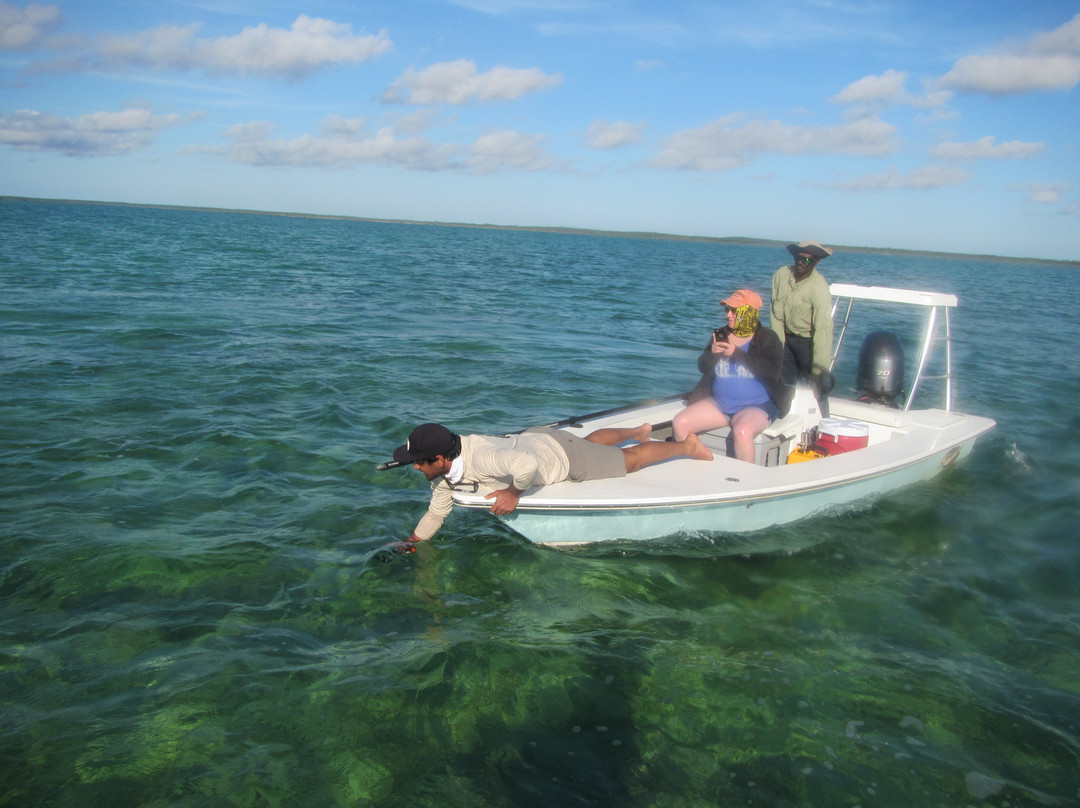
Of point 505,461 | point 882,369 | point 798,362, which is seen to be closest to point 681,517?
point 505,461

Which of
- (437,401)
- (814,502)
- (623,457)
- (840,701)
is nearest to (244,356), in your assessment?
Answer: (437,401)

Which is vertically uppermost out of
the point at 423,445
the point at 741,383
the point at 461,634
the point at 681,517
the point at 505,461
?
the point at 741,383

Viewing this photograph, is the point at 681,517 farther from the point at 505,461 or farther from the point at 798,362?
the point at 798,362

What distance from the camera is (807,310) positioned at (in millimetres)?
Result: 7668

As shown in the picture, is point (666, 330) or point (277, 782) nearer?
point (277, 782)

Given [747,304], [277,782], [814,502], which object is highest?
[747,304]

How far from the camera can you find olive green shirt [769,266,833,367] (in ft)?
24.7

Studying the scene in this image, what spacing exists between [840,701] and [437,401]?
7743mm

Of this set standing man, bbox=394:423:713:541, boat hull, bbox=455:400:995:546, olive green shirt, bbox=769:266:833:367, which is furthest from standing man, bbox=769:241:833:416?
standing man, bbox=394:423:713:541

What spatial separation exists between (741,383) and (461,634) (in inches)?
141

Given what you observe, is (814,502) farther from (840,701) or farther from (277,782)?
(277,782)

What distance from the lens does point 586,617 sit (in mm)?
5496

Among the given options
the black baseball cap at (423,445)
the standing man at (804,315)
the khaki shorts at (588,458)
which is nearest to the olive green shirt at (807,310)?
the standing man at (804,315)

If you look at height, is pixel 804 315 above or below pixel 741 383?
above
